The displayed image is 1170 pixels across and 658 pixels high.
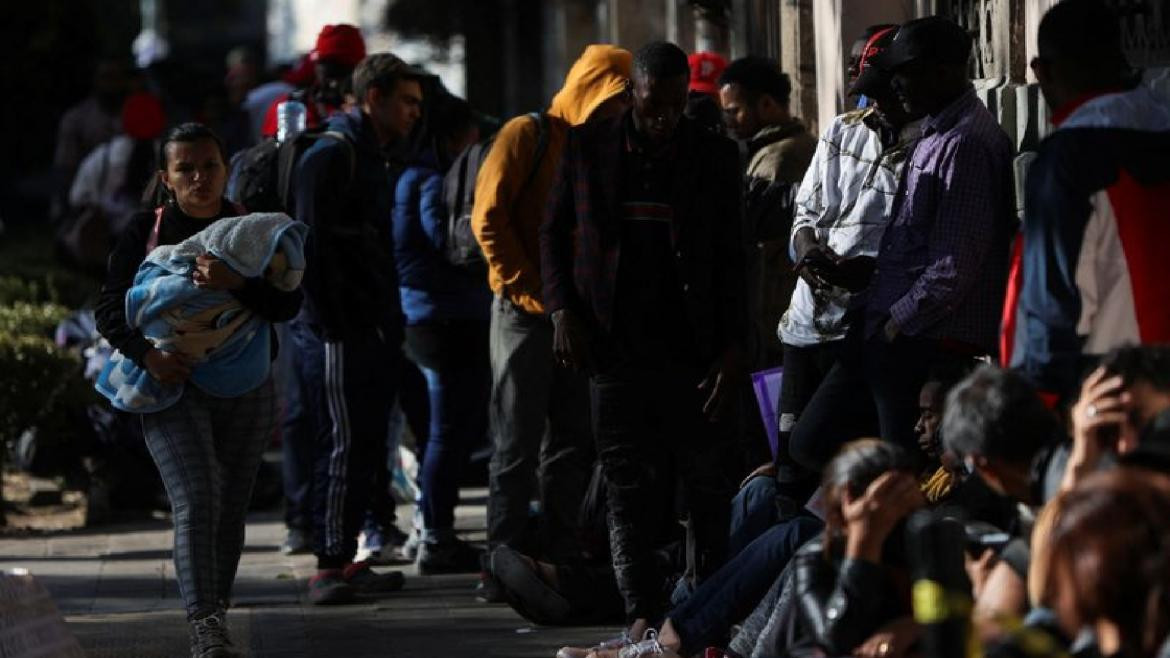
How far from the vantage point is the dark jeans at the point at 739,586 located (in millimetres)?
7156

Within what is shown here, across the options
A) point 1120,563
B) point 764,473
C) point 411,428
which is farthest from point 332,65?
point 1120,563

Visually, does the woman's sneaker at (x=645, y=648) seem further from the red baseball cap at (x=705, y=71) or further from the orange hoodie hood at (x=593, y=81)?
the red baseball cap at (x=705, y=71)

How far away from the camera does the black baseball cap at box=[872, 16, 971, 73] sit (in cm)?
724

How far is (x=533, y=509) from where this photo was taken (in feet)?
33.1

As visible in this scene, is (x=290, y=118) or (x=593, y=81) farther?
(x=290, y=118)

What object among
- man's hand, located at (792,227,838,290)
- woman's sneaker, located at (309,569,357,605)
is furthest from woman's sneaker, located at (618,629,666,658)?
woman's sneaker, located at (309,569,357,605)

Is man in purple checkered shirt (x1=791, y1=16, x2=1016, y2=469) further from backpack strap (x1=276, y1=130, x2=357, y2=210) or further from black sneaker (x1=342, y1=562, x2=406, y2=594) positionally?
black sneaker (x1=342, y1=562, x2=406, y2=594)

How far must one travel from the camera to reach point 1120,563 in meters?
4.46

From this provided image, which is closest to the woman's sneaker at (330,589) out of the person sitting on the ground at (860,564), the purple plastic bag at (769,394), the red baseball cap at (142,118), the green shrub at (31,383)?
the purple plastic bag at (769,394)

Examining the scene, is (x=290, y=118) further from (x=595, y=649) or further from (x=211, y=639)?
(x=595, y=649)

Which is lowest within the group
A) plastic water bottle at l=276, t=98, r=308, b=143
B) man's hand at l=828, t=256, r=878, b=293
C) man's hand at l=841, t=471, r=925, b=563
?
man's hand at l=841, t=471, r=925, b=563

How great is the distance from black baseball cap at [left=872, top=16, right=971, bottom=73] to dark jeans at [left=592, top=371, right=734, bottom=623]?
1350mm

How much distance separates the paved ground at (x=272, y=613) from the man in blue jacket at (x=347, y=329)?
0.94 feet

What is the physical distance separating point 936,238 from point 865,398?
60 centimetres
